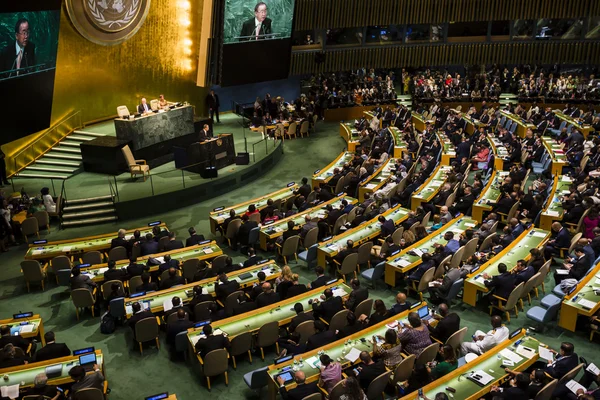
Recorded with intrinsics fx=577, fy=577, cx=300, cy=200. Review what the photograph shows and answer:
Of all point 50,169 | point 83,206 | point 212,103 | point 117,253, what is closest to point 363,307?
point 117,253

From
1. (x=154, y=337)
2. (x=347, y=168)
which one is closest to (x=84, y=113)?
(x=347, y=168)

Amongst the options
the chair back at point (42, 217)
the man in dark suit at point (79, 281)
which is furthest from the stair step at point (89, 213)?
the man in dark suit at point (79, 281)

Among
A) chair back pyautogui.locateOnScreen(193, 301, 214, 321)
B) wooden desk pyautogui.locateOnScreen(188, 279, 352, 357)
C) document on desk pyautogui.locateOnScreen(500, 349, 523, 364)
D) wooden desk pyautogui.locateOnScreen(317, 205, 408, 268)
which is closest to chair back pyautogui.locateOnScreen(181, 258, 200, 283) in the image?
chair back pyautogui.locateOnScreen(193, 301, 214, 321)

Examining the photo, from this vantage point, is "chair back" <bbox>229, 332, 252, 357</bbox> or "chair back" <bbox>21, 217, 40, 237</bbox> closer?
"chair back" <bbox>229, 332, 252, 357</bbox>

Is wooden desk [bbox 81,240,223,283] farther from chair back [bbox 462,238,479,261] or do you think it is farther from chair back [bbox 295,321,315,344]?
chair back [bbox 462,238,479,261]

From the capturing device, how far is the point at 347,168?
19.9 meters

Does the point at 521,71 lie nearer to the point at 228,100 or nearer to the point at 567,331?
the point at 228,100

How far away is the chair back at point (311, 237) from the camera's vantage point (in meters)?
14.9

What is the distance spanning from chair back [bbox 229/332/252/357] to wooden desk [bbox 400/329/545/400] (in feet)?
10.6

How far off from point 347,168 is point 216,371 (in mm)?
11137

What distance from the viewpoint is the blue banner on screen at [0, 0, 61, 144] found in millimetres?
16500

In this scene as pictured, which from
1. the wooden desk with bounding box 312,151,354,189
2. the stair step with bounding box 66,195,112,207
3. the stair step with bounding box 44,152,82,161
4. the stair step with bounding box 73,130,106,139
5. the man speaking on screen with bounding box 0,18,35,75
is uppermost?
the man speaking on screen with bounding box 0,18,35,75

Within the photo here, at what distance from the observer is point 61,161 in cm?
2120

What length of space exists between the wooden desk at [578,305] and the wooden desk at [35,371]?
28.0 feet
